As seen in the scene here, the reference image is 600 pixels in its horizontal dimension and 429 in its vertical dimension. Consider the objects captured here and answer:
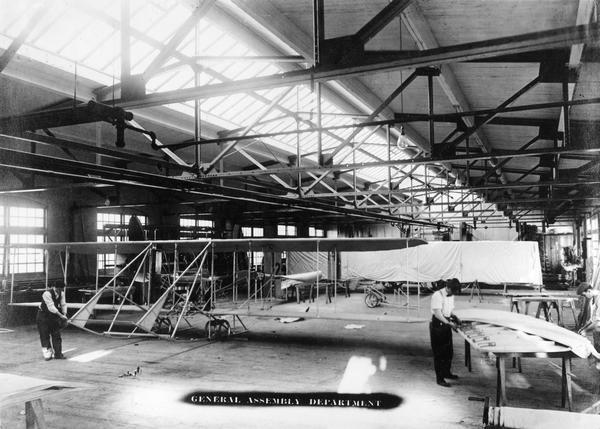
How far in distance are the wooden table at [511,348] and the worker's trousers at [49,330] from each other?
329 inches

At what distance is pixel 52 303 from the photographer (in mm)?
9500

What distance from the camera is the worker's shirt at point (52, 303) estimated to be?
30.9 feet

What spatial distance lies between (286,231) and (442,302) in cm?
2154

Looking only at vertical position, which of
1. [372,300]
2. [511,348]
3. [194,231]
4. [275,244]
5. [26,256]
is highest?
[194,231]

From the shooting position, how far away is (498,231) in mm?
36656

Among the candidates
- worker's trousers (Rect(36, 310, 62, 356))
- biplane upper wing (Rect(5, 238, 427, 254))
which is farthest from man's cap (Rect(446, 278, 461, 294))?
worker's trousers (Rect(36, 310, 62, 356))

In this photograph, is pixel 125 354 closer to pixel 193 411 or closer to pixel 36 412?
pixel 193 411

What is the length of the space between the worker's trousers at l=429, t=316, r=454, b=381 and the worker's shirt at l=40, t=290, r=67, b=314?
314 inches

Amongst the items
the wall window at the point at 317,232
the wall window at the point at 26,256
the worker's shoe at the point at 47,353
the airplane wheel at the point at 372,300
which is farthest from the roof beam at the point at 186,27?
the wall window at the point at 317,232

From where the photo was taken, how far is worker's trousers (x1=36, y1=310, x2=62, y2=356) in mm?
9281

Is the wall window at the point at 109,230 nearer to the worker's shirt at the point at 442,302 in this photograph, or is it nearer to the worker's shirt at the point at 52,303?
the worker's shirt at the point at 52,303

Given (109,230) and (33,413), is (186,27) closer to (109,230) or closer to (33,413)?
(33,413)

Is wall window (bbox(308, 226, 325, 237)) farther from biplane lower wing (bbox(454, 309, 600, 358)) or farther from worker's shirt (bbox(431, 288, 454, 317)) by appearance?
worker's shirt (bbox(431, 288, 454, 317))

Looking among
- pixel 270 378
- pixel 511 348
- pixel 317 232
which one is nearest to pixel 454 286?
pixel 511 348
